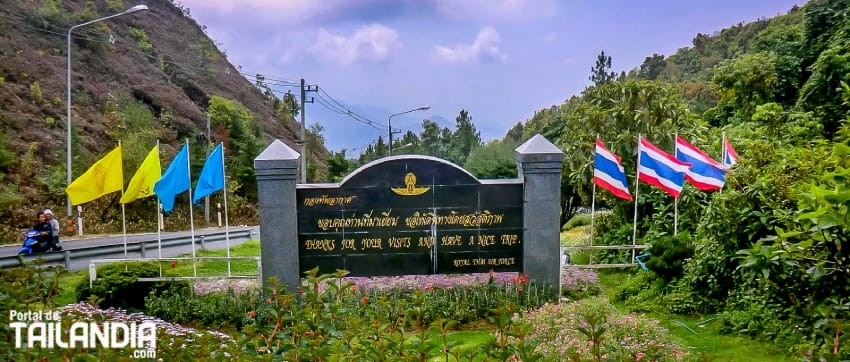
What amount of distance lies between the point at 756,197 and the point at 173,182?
853cm

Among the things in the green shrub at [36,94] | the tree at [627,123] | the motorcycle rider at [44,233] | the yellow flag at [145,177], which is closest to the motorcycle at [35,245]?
the motorcycle rider at [44,233]

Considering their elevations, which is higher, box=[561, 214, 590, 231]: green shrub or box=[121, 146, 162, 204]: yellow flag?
box=[121, 146, 162, 204]: yellow flag

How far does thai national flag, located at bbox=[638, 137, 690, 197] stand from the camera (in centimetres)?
912

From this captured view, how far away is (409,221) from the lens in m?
8.84

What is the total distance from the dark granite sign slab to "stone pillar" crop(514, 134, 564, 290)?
0.52 ft

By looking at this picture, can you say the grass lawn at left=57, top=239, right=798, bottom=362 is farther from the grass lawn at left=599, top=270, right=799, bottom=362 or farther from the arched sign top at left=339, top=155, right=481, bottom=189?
the arched sign top at left=339, top=155, right=481, bottom=189

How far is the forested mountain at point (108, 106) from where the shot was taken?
22.6 metres

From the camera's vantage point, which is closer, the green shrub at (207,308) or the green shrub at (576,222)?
the green shrub at (207,308)

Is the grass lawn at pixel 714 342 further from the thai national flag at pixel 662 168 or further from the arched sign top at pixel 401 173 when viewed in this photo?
the arched sign top at pixel 401 173

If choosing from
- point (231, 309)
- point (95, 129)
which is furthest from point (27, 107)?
point (231, 309)

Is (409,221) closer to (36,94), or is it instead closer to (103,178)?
(103,178)

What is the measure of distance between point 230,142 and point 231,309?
28085 millimetres

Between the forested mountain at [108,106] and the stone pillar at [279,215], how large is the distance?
12.1 meters

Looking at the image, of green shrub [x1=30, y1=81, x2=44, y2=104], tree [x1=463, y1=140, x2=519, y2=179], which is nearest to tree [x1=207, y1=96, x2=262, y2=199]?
green shrub [x1=30, y1=81, x2=44, y2=104]
